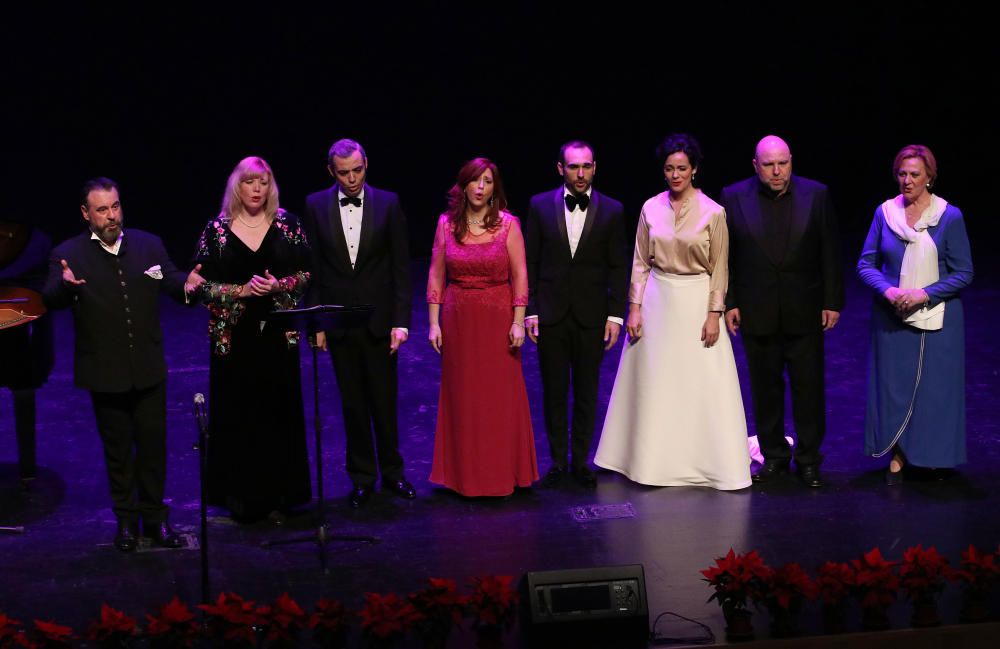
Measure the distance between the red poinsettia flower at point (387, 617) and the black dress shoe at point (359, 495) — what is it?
1.66 meters

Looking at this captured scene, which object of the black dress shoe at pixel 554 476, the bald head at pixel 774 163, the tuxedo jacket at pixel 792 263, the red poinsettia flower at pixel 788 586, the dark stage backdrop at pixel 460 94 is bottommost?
the red poinsettia flower at pixel 788 586

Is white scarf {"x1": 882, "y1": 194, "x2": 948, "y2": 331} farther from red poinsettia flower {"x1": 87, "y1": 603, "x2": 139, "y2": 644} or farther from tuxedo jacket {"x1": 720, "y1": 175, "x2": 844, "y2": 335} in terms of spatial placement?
red poinsettia flower {"x1": 87, "y1": 603, "x2": 139, "y2": 644}

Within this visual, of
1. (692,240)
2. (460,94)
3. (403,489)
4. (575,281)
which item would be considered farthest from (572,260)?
(460,94)

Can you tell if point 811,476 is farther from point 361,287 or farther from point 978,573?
point 361,287

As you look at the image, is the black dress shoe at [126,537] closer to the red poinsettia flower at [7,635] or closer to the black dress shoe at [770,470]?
the red poinsettia flower at [7,635]

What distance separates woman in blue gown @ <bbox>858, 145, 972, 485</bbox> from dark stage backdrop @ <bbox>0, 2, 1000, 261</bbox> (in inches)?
233

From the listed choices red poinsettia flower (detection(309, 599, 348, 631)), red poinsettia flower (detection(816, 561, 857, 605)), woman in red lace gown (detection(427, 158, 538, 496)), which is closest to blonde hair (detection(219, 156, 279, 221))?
woman in red lace gown (detection(427, 158, 538, 496))

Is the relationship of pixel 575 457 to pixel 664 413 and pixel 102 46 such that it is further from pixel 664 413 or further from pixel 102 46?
pixel 102 46

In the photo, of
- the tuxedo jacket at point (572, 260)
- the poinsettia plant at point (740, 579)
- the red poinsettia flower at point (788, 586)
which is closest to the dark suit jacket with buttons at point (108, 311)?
the tuxedo jacket at point (572, 260)

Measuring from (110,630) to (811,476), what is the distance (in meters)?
3.24

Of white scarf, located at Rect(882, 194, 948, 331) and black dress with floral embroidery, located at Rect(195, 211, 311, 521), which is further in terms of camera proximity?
white scarf, located at Rect(882, 194, 948, 331)

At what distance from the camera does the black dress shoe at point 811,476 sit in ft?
18.7

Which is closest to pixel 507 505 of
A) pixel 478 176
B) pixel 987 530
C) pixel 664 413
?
pixel 664 413

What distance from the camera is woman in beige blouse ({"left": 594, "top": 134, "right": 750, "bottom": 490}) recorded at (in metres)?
5.59
